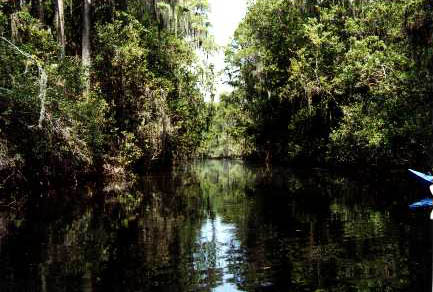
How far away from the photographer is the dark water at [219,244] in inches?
283

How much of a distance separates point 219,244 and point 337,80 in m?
18.9

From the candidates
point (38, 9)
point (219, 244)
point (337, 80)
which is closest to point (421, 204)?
point (219, 244)

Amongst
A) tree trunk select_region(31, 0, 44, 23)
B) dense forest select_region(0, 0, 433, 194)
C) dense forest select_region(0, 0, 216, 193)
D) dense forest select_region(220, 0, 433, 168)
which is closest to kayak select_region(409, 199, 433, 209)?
dense forest select_region(220, 0, 433, 168)

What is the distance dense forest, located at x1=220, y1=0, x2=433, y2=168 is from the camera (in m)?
19.5

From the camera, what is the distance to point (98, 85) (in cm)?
2242

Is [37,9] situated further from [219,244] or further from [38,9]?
[219,244]

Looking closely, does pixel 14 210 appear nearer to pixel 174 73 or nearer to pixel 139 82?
pixel 139 82

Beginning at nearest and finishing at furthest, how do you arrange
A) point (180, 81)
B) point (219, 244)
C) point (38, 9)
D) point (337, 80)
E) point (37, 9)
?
point (219, 244) < point (38, 9) < point (37, 9) < point (337, 80) < point (180, 81)

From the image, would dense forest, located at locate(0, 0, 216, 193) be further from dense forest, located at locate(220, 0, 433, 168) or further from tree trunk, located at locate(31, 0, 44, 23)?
dense forest, located at locate(220, 0, 433, 168)

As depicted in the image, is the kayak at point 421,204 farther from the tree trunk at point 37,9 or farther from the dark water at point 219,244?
the tree trunk at point 37,9

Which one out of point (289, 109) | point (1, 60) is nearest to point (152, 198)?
point (1, 60)

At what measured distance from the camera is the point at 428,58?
1820 cm

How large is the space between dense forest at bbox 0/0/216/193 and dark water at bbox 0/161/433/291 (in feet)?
7.22

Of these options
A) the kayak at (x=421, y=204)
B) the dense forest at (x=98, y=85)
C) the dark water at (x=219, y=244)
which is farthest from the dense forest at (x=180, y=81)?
the kayak at (x=421, y=204)
